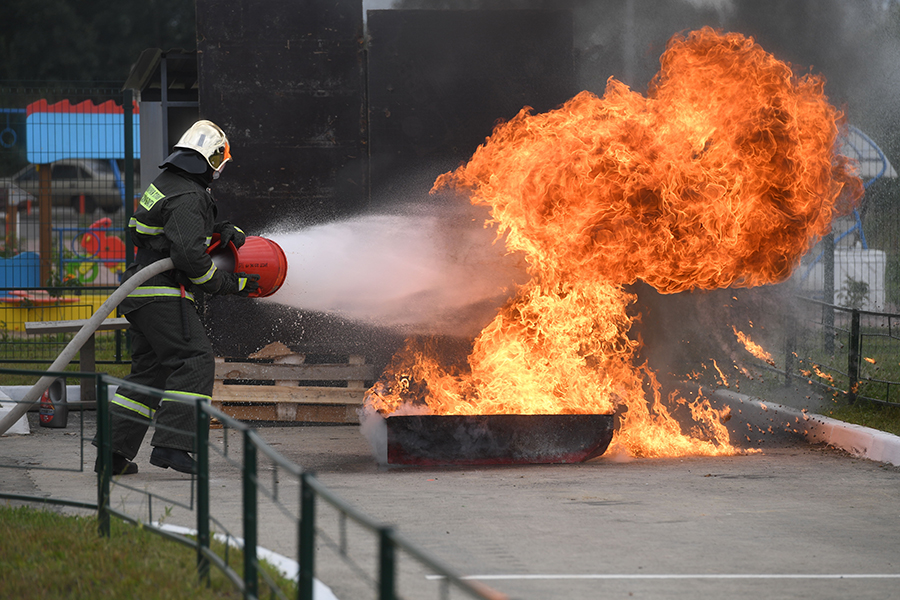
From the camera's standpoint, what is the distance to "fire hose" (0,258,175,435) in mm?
5727

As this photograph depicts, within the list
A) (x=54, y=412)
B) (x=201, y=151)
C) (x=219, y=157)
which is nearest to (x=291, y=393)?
(x=54, y=412)

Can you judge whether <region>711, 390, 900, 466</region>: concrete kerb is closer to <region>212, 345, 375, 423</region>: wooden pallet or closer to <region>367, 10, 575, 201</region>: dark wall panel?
<region>367, 10, 575, 201</region>: dark wall panel

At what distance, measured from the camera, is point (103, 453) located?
173 inches

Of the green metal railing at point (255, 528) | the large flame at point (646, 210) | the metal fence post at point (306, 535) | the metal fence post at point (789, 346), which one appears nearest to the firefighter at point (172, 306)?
the green metal railing at point (255, 528)

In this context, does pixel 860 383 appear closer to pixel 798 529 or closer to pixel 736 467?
pixel 736 467

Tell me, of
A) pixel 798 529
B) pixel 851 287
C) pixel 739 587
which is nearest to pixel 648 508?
pixel 798 529

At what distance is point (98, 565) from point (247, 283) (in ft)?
9.18

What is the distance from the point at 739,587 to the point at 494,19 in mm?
6593

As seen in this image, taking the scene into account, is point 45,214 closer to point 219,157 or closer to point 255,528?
point 219,157

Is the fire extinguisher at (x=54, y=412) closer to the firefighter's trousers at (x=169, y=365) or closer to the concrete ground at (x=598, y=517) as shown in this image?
the concrete ground at (x=598, y=517)

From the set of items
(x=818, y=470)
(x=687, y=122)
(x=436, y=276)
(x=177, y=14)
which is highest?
(x=177, y=14)

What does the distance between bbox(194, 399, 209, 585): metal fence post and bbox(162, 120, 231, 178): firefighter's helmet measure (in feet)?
10.7

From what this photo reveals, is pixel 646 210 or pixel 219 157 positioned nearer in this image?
pixel 219 157

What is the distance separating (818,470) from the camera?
706 cm
